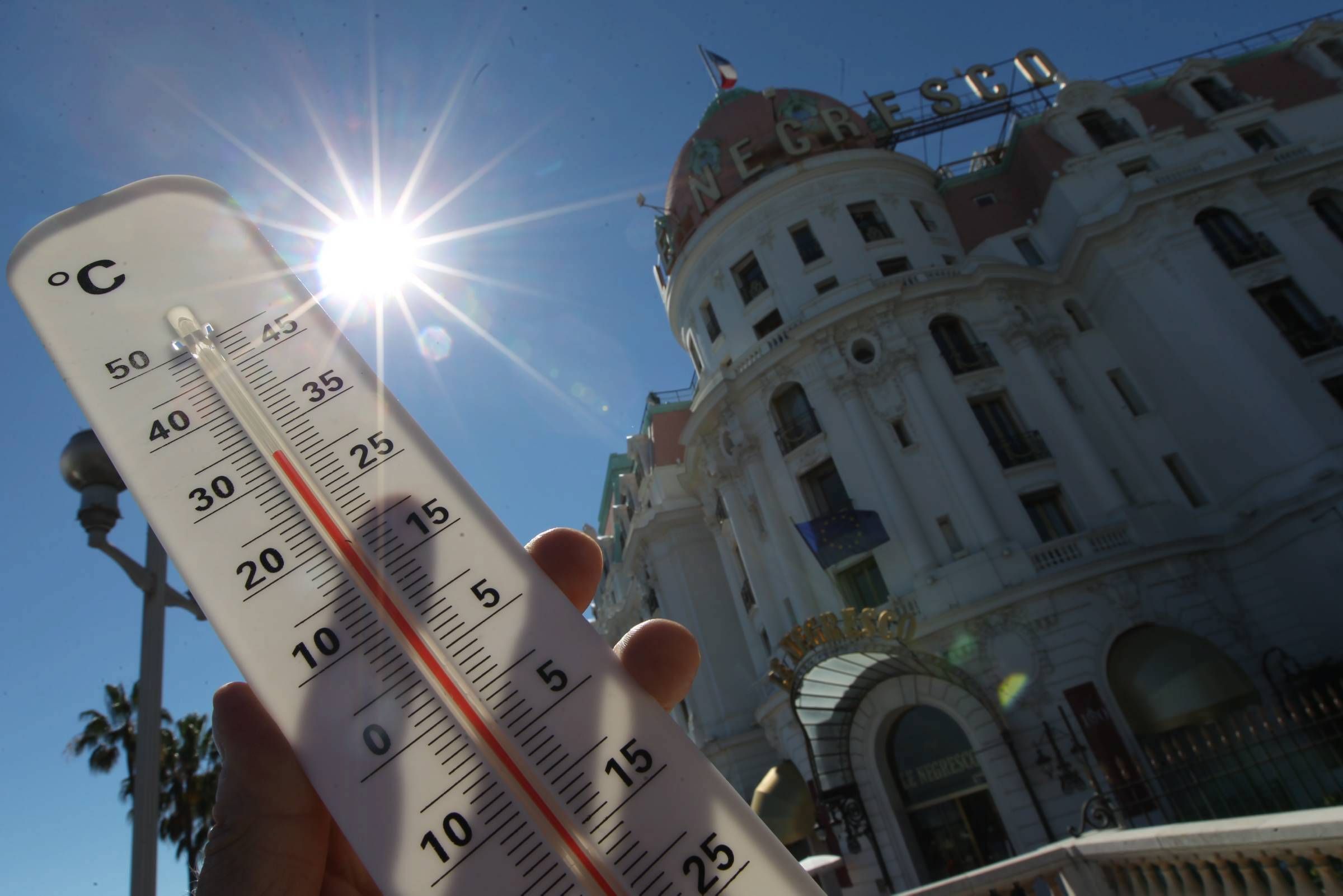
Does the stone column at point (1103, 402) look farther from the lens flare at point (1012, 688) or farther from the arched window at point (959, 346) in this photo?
the lens flare at point (1012, 688)

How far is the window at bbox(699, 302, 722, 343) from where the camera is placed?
29.3 metres

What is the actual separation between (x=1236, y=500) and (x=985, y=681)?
32.1 feet

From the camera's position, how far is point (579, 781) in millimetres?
1557

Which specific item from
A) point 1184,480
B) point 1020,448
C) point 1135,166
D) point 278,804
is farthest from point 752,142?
point 278,804

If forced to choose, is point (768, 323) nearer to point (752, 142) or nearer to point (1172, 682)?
point (752, 142)

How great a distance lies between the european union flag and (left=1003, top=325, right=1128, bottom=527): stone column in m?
6.20

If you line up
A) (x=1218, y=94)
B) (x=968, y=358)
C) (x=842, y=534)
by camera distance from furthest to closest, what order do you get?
1. (x=1218, y=94)
2. (x=968, y=358)
3. (x=842, y=534)

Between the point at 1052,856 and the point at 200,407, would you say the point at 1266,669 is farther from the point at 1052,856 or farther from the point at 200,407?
the point at 200,407

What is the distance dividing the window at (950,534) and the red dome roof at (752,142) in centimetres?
1461

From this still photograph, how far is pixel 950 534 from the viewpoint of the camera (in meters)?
21.5

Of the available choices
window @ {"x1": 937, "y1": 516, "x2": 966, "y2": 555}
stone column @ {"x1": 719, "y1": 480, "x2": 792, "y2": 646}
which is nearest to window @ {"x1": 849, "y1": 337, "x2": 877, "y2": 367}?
window @ {"x1": 937, "y1": 516, "x2": 966, "y2": 555}

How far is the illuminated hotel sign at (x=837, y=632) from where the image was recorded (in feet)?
62.1

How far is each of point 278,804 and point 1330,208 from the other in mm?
34534

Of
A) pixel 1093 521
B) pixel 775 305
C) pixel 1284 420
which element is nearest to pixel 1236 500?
pixel 1284 420
